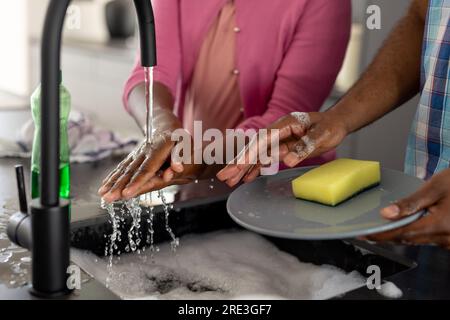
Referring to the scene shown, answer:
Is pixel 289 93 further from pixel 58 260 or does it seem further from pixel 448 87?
pixel 58 260

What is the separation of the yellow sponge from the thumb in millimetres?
125

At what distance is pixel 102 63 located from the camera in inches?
176

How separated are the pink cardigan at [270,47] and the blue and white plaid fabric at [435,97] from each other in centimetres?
35

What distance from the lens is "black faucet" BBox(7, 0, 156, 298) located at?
77cm

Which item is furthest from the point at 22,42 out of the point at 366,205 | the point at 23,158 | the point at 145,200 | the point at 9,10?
the point at 366,205

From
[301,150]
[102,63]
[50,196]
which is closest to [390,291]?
[301,150]

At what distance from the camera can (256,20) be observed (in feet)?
5.83

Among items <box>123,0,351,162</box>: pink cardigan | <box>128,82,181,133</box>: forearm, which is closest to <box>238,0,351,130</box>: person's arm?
<box>123,0,351,162</box>: pink cardigan

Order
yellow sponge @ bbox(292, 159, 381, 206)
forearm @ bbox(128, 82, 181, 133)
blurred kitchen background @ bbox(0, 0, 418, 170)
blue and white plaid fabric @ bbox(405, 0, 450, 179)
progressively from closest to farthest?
yellow sponge @ bbox(292, 159, 381, 206), blue and white plaid fabric @ bbox(405, 0, 450, 179), forearm @ bbox(128, 82, 181, 133), blurred kitchen background @ bbox(0, 0, 418, 170)

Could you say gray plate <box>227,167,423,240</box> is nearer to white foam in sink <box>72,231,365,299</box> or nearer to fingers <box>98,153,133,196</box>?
white foam in sink <box>72,231,365,299</box>

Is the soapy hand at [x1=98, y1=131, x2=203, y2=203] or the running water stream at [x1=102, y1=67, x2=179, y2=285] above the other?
the soapy hand at [x1=98, y1=131, x2=203, y2=203]

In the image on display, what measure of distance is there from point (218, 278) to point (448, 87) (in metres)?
0.67

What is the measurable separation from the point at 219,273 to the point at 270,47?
790 millimetres

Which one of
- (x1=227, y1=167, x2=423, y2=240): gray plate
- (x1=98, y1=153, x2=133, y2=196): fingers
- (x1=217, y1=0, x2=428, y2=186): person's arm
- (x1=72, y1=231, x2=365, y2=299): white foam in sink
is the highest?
(x1=217, y1=0, x2=428, y2=186): person's arm
